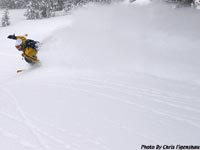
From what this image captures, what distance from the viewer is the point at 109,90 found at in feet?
24.1

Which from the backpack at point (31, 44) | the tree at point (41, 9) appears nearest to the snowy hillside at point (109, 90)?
the backpack at point (31, 44)

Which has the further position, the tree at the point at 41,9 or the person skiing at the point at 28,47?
the tree at the point at 41,9

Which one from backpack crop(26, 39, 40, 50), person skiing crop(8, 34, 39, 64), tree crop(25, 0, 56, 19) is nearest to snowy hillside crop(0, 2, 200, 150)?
person skiing crop(8, 34, 39, 64)

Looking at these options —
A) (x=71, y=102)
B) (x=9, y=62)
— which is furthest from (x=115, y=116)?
(x=9, y=62)

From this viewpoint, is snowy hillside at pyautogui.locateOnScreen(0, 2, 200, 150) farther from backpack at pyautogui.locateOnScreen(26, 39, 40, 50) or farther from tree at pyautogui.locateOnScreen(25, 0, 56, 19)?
tree at pyautogui.locateOnScreen(25, 0, 56, 19)

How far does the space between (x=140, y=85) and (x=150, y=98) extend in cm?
105

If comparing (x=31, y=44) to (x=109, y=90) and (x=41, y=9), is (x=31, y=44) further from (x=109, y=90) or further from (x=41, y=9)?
(x=41, y=9)

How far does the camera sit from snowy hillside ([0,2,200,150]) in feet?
15.8

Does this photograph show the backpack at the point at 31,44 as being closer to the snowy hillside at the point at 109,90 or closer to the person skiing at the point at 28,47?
the person skiing at the point at 28,47

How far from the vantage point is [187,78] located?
25.0 feet

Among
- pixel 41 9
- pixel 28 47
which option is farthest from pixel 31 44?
pixel 41 9

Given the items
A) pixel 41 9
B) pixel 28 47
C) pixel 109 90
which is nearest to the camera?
pixel 109 90

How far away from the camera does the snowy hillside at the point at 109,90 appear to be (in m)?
4.82

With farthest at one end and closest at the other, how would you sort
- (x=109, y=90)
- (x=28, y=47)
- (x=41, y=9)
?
1. (x=41, y=9)
2. (x=28, y=47)
3. (x=109, y=90)
